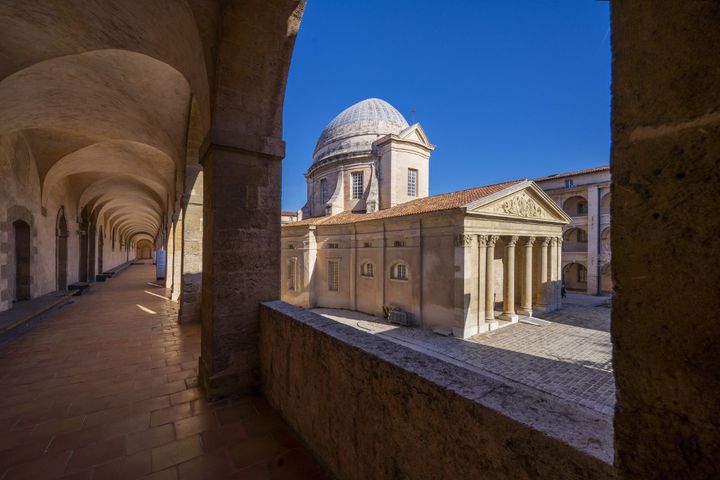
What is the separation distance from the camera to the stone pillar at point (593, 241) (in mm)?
24031

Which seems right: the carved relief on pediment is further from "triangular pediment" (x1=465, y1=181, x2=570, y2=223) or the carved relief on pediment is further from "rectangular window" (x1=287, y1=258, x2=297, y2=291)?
"rectangular window" (x1=287, y1=258, x2=297, y2=291)

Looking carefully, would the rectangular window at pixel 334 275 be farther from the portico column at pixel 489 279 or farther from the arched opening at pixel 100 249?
the arched opening at pixel 100 249

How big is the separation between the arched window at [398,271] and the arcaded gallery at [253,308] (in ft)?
25.4

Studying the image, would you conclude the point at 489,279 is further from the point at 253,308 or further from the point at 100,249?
the point at 100,249

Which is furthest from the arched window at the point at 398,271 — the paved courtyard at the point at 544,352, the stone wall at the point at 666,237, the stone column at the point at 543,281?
the stone wall at the point at 666,237

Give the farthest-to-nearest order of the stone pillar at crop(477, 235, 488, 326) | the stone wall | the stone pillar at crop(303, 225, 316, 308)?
1. the stone pillar at crop(303, 225, 316, 308)
2. the stone pillar at crop(477, 235, 488, 326)
3. the stone wall

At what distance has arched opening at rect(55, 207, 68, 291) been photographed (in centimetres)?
1210

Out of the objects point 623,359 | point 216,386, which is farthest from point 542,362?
point 623,359

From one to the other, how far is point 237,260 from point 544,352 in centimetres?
1246

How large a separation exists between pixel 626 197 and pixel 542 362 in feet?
39.0

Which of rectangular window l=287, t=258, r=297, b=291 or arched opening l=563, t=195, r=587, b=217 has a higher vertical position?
arched opening l=563, t=195, r=587, b=217

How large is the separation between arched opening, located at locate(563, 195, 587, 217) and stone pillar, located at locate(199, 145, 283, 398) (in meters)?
30.2

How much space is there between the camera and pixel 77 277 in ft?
47.4

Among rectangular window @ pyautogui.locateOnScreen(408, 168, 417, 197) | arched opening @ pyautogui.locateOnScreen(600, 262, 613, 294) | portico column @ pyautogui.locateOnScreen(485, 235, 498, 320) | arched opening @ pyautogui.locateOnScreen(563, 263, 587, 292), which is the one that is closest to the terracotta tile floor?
portico column @ pyautogui.locateOnScreen(485, 235, 498, 320)
